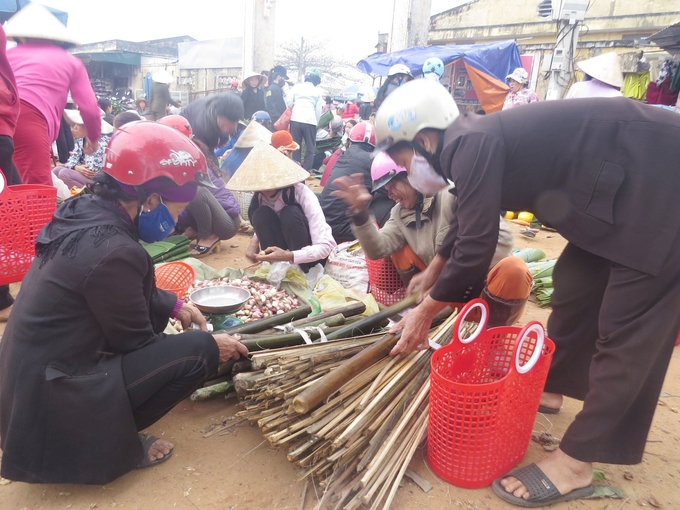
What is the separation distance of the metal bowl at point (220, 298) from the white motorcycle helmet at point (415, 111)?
6.32 feet

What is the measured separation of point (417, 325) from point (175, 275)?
7.65ft

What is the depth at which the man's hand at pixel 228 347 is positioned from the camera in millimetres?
2510

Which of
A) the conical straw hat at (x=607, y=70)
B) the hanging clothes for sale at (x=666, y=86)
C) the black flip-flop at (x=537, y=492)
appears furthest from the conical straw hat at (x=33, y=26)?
the hanging clothes for sale at (x=666, y=86)

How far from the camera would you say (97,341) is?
208 cm

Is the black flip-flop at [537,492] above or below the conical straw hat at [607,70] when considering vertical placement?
below

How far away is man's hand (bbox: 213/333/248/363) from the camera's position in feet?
8.23

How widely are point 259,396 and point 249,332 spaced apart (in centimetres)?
70

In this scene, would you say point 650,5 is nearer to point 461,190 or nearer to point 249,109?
point 249,109

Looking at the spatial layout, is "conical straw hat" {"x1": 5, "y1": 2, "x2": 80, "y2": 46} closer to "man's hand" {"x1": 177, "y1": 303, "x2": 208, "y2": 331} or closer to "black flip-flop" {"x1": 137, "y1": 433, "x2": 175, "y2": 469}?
"man's hand" {"x1": 177, "y1": 303, "x2": 208, "y2": 331}

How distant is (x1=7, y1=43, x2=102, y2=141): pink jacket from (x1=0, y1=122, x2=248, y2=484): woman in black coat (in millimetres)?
2550

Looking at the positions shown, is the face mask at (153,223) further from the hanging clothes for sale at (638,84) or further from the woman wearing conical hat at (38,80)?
the hanging clothes for sale at (638,84)

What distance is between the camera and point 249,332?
3012 millimetres

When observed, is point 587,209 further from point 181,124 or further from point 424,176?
point 181,124

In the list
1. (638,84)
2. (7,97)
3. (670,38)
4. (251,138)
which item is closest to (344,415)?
(7,97)
